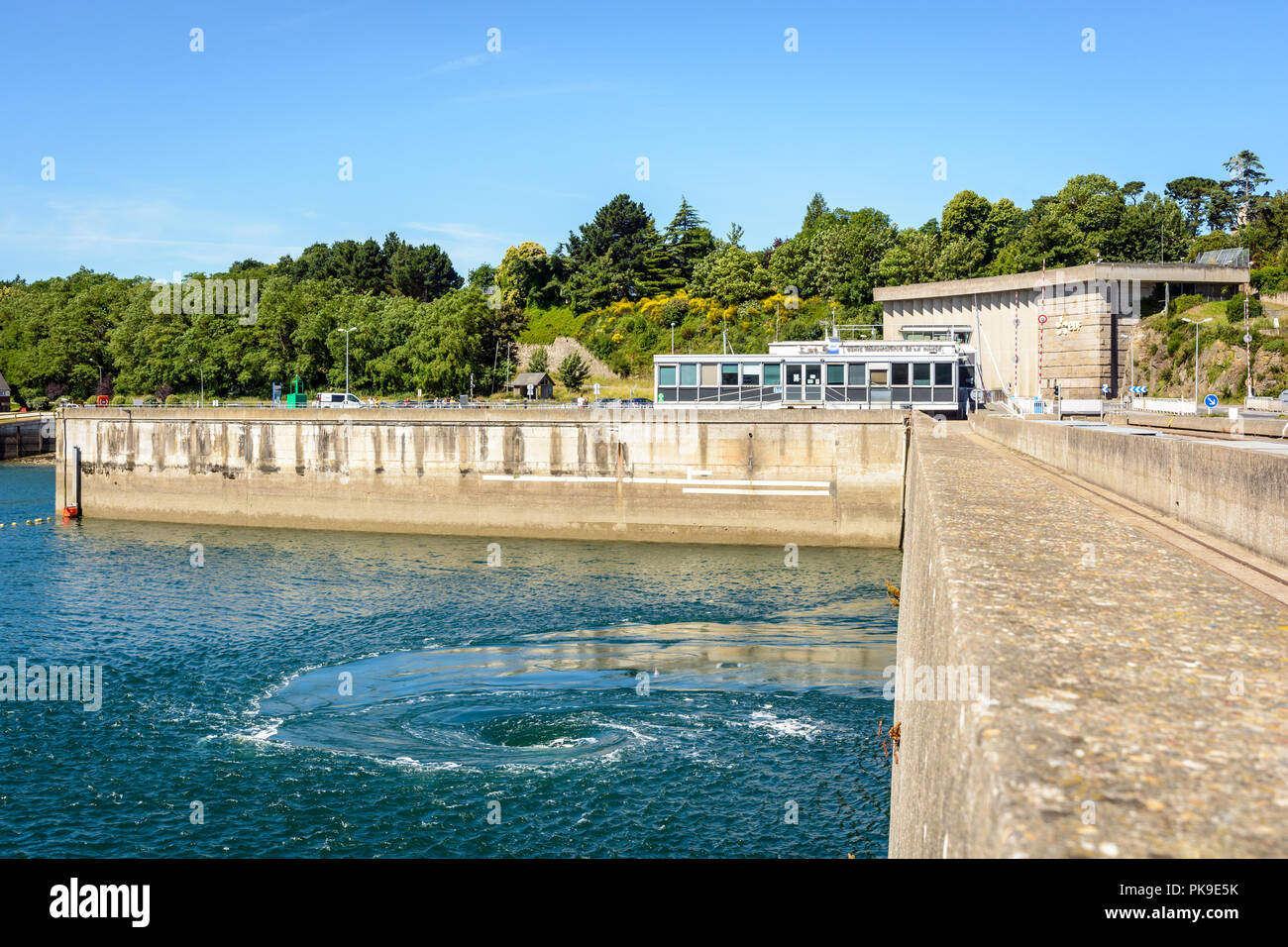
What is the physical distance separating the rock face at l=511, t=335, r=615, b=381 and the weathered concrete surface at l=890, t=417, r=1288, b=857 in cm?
11917

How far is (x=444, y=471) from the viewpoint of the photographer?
2459 inches

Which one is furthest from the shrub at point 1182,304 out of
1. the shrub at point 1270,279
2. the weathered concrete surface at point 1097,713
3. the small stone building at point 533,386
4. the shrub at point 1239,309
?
the weathered concrete surface at point 1097,713

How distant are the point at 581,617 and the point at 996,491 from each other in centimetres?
2258

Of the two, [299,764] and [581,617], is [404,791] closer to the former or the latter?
[299,764]

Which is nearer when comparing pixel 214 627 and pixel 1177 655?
pixel 1177 655

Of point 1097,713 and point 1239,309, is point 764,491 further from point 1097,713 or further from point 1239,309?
point 1239,309

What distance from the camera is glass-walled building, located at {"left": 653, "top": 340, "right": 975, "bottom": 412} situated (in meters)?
65.0

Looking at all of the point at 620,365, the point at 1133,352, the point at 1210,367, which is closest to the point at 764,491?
the point at 1210,367

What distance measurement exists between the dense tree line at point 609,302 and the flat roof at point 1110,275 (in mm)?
7760

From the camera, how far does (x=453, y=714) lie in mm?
26250

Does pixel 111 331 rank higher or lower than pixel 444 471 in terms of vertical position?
higher

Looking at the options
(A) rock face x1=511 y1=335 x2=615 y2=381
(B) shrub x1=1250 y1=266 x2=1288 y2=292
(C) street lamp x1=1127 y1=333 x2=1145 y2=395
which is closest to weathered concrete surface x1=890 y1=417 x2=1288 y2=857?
(C) street lamp x1=1127 y1=333 x2=1145 y2=395

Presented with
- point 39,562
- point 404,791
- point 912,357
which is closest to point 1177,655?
point 404,791

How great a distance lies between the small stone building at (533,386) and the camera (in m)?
108
